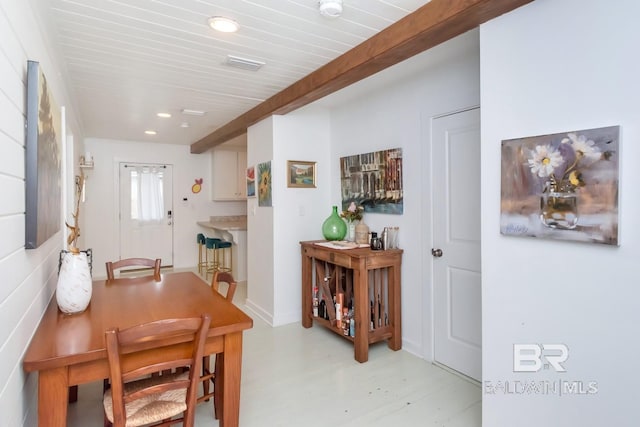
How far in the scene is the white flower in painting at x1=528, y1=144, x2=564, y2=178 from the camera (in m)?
1.55

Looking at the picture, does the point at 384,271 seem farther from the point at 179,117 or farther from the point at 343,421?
the point at 179,117

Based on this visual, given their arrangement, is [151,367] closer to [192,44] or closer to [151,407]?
[151,407]

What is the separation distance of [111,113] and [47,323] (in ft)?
10.7

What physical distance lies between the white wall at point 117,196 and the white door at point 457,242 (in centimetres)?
516

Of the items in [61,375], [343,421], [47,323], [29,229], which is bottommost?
[343,421]

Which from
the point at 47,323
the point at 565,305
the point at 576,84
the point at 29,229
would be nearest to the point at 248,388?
the point at 47,323

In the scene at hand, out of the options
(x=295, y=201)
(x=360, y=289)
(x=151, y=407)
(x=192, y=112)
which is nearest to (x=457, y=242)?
(x=360, y=289)

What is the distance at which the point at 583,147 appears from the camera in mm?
1462

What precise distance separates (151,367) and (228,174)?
18.4 feet

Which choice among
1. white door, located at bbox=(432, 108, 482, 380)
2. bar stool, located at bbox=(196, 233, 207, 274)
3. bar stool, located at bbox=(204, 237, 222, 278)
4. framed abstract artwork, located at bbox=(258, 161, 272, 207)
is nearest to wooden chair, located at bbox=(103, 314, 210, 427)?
white door, located at bbox=(432, 108, 482, 380)

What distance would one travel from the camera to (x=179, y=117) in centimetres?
434

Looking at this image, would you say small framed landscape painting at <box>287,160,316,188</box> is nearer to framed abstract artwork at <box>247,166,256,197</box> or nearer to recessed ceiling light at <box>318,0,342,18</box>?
framed abstract artwork at <box>247,166,256,197</box>

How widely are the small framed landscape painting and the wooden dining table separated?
162 cm

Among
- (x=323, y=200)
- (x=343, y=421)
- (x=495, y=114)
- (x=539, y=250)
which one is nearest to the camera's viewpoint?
(x=539, y=250)
